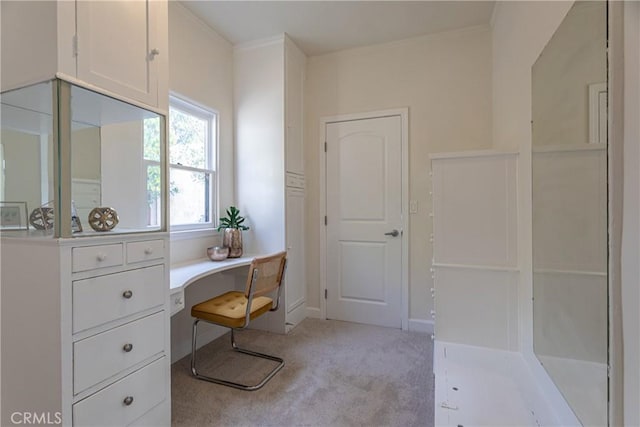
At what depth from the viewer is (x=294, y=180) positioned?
3023 mm

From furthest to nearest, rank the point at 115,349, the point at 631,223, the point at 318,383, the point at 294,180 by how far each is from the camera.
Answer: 1. the point at 294,180
2. the point at 318,383
3. the point at 115,349
4. the point at 631,223

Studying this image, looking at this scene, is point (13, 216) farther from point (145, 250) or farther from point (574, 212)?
point (574, 212)

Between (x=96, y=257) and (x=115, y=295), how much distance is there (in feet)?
0.62

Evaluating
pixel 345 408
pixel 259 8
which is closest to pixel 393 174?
pixel 259 8

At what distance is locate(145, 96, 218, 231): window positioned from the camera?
246cm

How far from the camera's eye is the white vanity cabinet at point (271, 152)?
2846 millimetres

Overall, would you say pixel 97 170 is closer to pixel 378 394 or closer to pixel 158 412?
pixel 158 412

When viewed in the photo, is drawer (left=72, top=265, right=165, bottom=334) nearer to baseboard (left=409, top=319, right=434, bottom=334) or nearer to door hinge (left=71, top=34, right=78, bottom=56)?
door hinge (left=71, top=34, right=78, bottom=56)

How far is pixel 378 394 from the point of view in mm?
1888

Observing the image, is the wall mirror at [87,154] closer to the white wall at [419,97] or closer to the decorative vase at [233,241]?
the decorative vase at [233,241]

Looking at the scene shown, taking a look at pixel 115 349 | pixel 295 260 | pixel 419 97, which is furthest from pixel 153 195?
pixel 419 97

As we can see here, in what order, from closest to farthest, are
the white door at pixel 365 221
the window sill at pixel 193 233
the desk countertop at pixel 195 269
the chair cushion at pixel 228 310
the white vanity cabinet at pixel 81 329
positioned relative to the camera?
the white vanity cabinet at pixel 81 329 → the desk countertop at pixel 195 269 → the chair cushion at pixel 228 310 → the window sill at pixel 193 233 → the white door at pixel 365 221

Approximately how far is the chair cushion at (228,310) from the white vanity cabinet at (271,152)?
2.07 ft

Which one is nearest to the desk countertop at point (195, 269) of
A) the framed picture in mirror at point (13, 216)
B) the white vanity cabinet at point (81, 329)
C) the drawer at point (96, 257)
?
the white vanity cabinet at point (81, 329)
